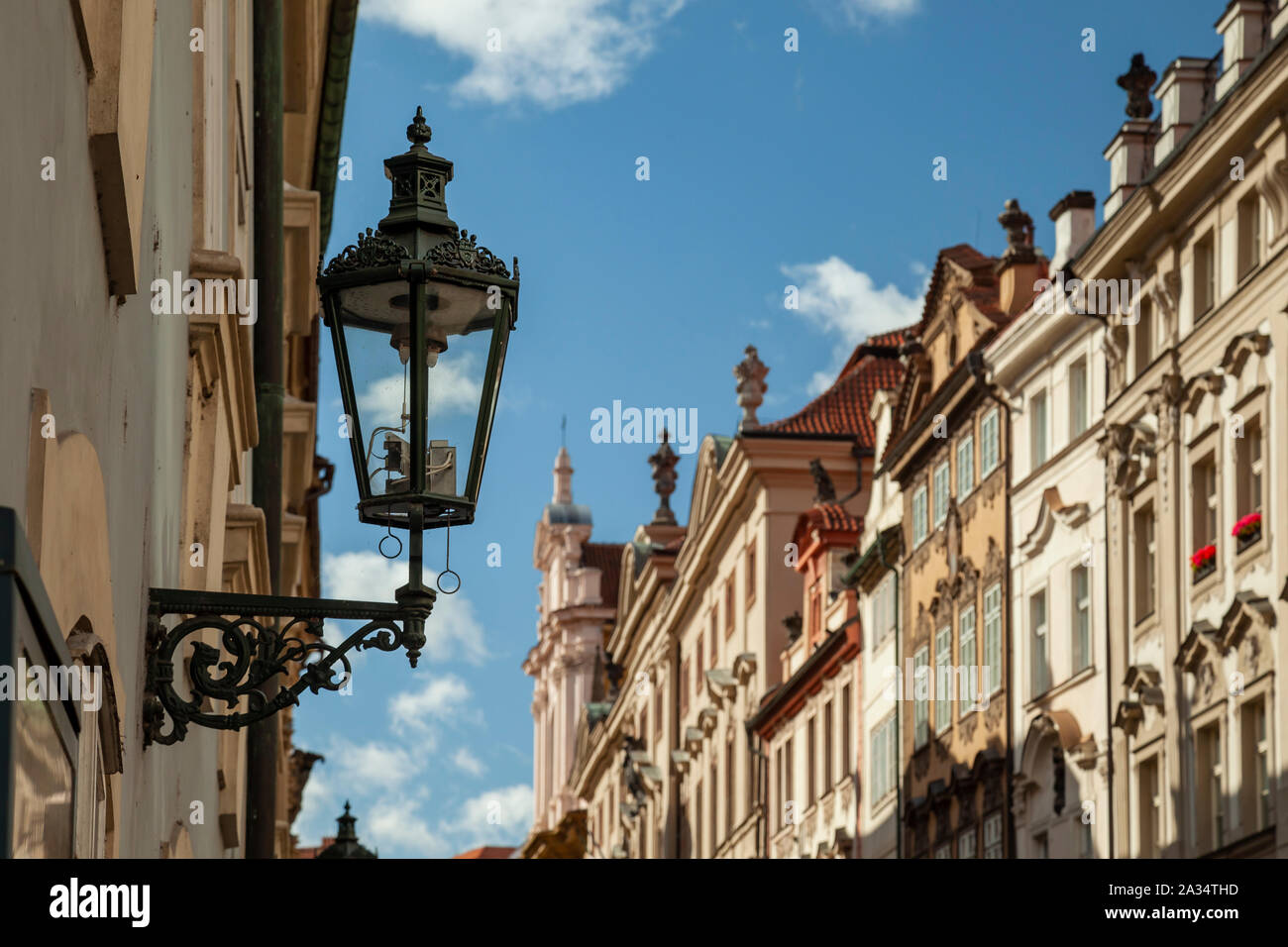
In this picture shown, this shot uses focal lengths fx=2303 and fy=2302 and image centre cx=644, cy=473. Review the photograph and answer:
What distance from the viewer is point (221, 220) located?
9.87 meters

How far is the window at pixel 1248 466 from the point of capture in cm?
2561

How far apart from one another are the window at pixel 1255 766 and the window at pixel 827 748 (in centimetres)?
1913

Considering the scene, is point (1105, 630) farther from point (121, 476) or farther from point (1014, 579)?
point (121, 476)

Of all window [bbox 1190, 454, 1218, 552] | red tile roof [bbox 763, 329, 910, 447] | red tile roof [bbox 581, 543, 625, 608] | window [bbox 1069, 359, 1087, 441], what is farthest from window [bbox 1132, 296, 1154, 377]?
red tile roof [bbox 581, 543, 625, 608]

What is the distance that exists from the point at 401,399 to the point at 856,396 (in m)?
45.1

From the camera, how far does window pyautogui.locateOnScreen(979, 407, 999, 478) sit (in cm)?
3484

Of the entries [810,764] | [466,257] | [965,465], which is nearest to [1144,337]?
[965,465]

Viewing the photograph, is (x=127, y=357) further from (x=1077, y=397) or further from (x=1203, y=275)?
(x=1077, y=397)

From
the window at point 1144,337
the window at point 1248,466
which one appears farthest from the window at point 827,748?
the window at point 1248,466

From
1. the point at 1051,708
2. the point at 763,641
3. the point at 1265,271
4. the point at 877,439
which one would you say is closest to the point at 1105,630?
the point at 1051,708

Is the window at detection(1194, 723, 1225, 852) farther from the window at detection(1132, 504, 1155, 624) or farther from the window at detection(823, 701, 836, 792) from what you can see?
the window at detection(823, 701, 836, 792)

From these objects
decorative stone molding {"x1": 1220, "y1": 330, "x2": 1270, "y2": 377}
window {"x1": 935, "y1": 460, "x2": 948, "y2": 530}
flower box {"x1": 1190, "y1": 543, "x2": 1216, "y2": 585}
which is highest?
window {"x1": 935, "y1": 460, "x2": 948, "y2": 530}

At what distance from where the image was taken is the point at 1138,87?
3036 cm
